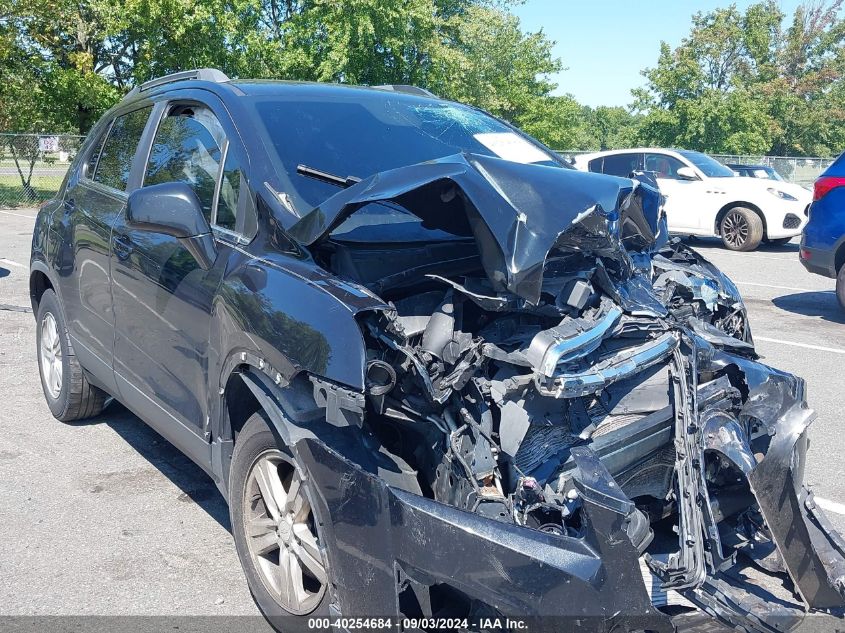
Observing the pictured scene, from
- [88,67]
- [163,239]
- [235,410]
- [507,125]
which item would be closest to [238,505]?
[235,410]

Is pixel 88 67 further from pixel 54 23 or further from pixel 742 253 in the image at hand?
pixel 742 253

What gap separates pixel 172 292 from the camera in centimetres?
348

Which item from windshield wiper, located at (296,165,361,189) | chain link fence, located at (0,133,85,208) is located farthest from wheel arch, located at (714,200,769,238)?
chain link fence, located at (0,133,85,208)

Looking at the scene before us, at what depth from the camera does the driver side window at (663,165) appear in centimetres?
1576

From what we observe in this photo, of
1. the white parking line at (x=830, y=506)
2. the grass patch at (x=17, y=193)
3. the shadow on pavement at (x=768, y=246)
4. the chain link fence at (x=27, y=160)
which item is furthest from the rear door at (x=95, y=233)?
the grass patch at (x=17, y=193)

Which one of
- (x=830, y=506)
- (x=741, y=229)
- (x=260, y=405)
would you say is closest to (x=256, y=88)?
(x=260, y=405)

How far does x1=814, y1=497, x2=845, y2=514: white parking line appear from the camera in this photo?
13.4ft

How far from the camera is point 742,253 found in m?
14.8

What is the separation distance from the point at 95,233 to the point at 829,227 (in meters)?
7.50

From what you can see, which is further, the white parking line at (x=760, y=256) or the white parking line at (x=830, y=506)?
the white parking line at (x=760, y=256)

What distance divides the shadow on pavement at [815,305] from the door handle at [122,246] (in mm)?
7461

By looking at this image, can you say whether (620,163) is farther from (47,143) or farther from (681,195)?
(47,143)

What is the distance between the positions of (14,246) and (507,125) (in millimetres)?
12002

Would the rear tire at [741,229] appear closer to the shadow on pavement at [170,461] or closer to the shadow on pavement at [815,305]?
Answer: the shadow on pavement at [815,305]
